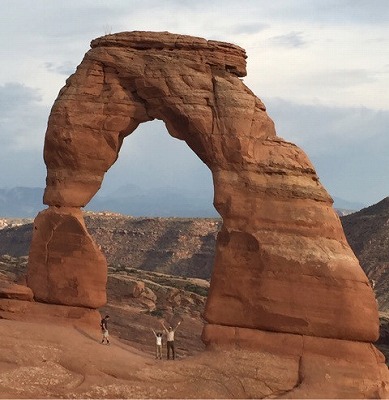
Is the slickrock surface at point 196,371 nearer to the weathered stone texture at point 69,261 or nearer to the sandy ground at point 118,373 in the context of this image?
the sandy ground at point 118,373

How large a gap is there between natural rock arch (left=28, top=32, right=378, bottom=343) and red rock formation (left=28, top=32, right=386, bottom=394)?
4cm

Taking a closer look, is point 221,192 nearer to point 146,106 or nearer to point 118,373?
point 146,106

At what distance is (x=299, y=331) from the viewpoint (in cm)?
2388

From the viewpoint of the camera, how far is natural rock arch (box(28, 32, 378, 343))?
2392 cm

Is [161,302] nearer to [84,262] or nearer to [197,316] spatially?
[197,316]

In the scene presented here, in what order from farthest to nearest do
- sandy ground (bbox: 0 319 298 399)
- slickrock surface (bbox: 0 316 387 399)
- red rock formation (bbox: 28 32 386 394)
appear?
red rock formation (bbox: 28 32 386 394)
slickrock surface (bbox: 0 316 387 399)
sandy ground (bbox: 0 319 298 399)

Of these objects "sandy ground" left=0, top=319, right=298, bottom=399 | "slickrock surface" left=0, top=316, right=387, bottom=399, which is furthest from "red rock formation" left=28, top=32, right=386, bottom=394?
"sandy ground" left=0, top=319, right=298, bottom=399

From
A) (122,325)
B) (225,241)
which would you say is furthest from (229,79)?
(122,325)

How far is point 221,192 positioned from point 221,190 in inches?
2.7

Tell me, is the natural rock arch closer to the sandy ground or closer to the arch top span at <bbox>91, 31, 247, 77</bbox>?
the arch top span at <bbox>91, 31, 247, 77</bbox>

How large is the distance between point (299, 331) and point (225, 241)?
3784mm

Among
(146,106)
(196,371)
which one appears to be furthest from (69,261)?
(196,371)

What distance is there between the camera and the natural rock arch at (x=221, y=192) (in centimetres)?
2392

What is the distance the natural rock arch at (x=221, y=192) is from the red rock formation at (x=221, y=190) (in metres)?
0.04
